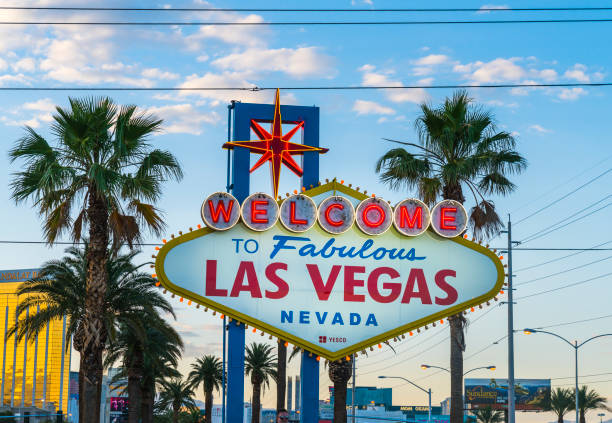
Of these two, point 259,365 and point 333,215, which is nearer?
point 333,215

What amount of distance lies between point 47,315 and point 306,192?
1811 cm

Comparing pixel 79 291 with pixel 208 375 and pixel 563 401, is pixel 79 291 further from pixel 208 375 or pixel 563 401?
pixel 563 401

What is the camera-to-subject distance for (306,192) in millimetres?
25016

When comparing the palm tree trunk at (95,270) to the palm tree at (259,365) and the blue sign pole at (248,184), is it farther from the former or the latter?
the palm tree at (259,365)

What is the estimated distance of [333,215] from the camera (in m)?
25.0

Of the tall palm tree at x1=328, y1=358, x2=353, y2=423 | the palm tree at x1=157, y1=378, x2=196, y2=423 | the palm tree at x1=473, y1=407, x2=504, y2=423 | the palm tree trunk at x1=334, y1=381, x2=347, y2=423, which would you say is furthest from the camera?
the palm tree at x1=473, y1=407, x2=504, y2=423

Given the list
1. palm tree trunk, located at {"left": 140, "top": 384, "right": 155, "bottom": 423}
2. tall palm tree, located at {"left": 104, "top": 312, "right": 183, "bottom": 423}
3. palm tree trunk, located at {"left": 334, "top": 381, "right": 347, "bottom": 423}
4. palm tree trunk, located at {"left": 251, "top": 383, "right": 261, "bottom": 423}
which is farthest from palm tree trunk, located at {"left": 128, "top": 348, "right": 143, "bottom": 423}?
palm tree trunk, located at {"left": 334, "top": 381, "right": 347, "bottom": 423}

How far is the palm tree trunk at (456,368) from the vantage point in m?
31.7

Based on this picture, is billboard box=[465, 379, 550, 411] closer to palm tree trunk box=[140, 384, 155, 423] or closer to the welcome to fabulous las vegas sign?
palm tree trunk box=[140, 384, 155, 423]

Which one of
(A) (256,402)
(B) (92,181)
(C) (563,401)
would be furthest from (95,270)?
(C) (563,401)

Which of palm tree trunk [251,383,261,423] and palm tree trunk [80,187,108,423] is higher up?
palm tree trunk [80,187,108,423]

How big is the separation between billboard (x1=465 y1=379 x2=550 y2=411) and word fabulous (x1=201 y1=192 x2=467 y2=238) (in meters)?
120

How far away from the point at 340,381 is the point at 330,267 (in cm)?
1143

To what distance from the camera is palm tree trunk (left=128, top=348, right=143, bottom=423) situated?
164 feet
